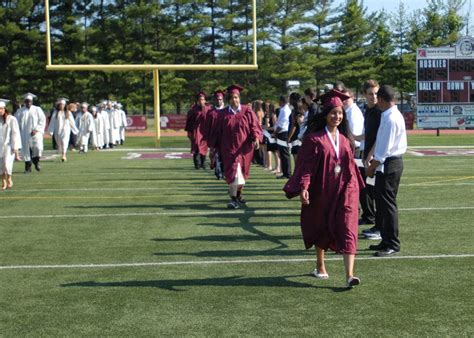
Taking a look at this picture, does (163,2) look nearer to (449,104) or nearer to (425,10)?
(449,104)

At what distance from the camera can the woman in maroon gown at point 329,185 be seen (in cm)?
708

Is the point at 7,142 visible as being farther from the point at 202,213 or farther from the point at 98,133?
the point at 98,133

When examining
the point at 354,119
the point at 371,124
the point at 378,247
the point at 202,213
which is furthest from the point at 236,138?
the point at 378,247

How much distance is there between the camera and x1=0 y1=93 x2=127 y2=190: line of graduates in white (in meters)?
16.2

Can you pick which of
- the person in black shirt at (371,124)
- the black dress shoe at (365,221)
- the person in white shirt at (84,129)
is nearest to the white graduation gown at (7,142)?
the black dress shoe at (365,221)

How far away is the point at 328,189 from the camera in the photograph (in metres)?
7.14

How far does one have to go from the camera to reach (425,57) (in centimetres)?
3322

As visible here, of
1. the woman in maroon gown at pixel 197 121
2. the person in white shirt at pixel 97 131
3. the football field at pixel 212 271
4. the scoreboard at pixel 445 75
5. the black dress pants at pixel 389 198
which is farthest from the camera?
the scoreboard at pixel 445 75

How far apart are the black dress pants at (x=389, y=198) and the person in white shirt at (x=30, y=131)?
13892 mm

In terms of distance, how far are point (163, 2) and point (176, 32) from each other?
241 cm

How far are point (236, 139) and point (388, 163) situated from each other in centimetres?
453

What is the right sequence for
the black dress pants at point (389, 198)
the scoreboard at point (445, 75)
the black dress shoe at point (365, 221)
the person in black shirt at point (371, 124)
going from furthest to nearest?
the scoreboard at point (445, 75) → the black dress shoe at point (365, 221) → the person in black shirt at point (371, 124) → the black dress pants at point (389, 198)

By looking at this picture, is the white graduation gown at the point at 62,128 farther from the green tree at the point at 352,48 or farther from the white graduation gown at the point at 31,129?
the green tree at the point at 352,48

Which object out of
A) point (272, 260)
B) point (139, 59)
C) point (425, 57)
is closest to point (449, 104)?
point (425, 57)
